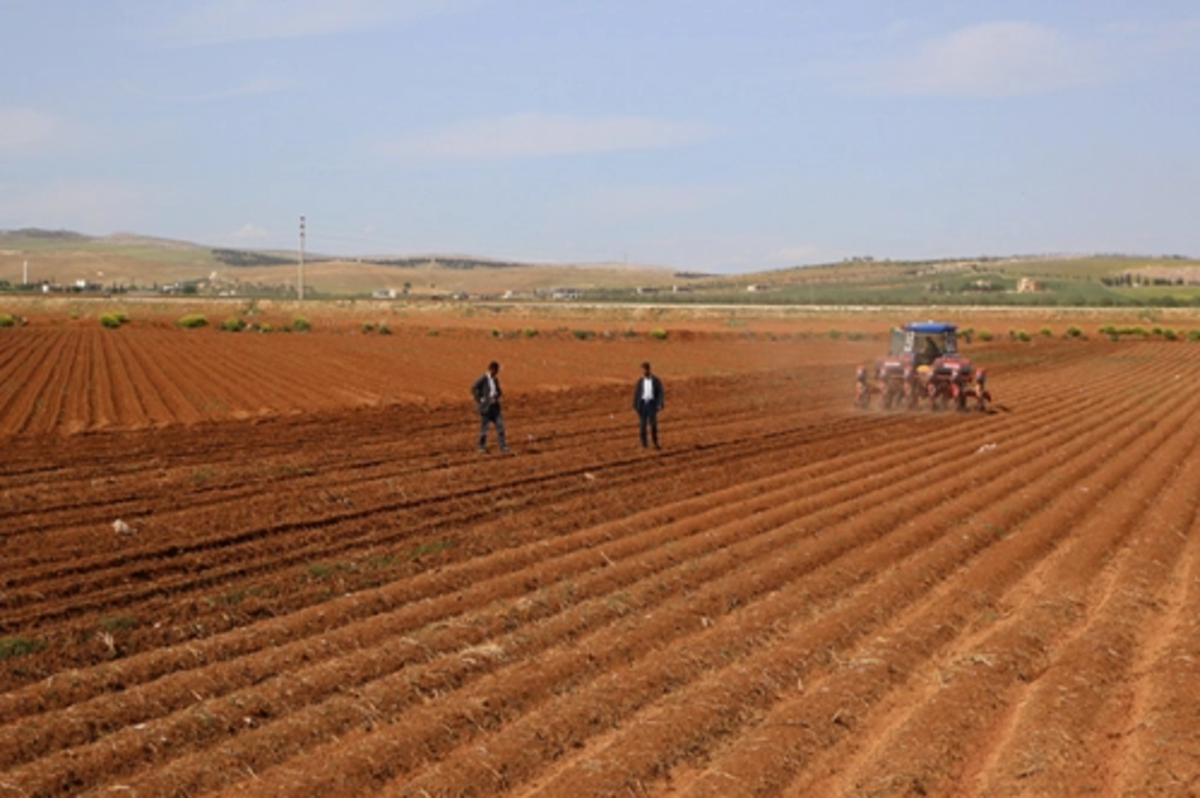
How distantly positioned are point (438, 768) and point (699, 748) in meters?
1.42

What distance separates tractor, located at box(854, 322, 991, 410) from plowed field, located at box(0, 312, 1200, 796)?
5.19 m

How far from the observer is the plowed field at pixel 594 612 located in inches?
278

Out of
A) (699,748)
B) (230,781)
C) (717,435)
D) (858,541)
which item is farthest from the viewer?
(717,435)

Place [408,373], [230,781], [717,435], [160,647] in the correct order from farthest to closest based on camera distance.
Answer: [408,373] < [717,435] < [160,647] < [230,781]

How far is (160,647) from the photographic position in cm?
916

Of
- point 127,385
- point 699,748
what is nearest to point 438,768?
point 699,748

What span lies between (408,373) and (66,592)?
90.0ft

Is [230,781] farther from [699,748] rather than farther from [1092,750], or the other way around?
[1092,750]

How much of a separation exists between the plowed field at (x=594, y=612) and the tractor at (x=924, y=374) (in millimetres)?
5187

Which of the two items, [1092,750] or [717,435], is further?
[717,435]

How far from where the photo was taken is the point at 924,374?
2770cm

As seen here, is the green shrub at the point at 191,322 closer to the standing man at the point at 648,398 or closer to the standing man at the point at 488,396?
the standing man at the point at 488,396

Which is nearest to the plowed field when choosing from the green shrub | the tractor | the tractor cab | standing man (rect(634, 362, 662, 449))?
standing man (rect(634, 362, 662, 449))

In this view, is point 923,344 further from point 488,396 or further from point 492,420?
point 488,396
